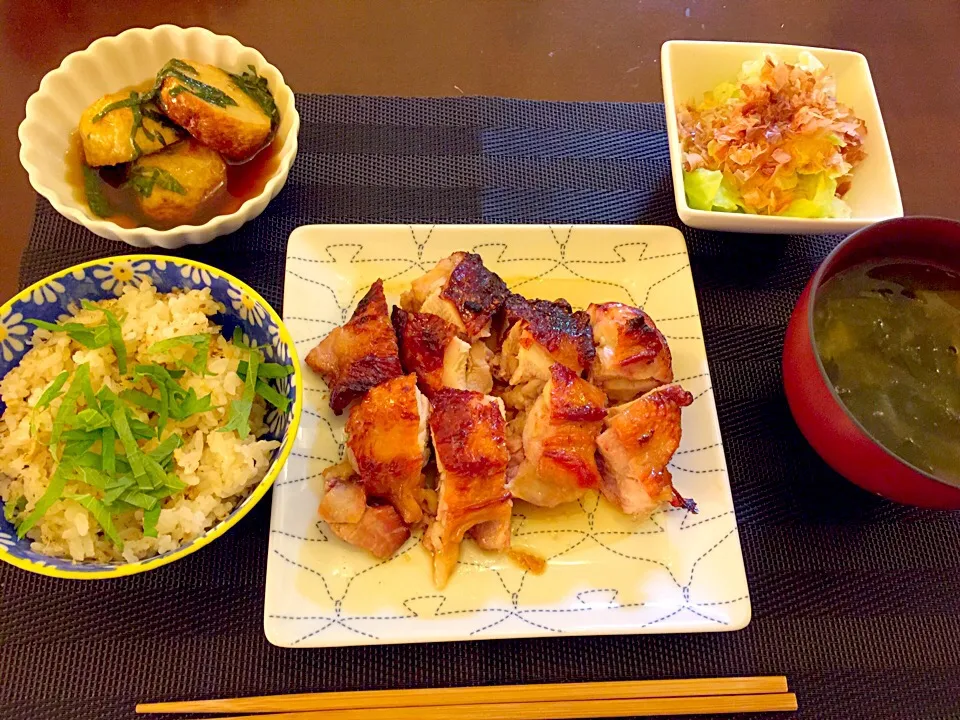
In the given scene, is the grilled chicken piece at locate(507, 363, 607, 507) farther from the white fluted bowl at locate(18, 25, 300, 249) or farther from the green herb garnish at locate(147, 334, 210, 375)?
the white fluted bowl at locate(18, 25, 300, 249)

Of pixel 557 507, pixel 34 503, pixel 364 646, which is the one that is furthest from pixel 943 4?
pixel 34 503

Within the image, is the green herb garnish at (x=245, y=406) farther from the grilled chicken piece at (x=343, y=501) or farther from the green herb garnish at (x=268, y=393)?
the grilled chicken piece at (x=343, y=501)

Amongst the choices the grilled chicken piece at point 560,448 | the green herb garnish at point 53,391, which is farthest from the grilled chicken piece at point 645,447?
the green herb garnish at point 53,391

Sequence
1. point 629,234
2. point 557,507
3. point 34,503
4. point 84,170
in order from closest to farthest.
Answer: point 34,503 < point 557,507 < point 84,170 < point 629,234

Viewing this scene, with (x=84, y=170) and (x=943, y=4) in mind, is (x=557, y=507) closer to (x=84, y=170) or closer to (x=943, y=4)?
(x=84, y=170)

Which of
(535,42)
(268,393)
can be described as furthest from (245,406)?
(535,42)
